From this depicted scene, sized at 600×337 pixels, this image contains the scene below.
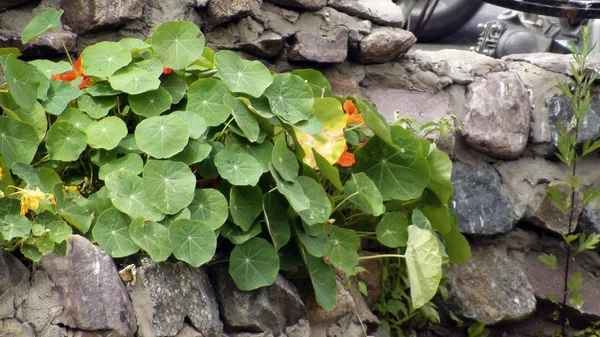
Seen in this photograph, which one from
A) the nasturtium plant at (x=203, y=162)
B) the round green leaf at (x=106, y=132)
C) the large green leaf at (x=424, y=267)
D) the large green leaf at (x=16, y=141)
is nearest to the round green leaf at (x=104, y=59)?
the nasturtium plant at (x=203, y=162)

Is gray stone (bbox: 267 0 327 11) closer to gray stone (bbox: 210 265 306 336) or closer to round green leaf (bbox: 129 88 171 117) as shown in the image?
round green leaf (bbox: 129 88 171 117)

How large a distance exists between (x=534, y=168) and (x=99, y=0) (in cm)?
153

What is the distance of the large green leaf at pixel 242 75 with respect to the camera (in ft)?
7.25

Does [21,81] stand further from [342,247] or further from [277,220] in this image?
[342,247]

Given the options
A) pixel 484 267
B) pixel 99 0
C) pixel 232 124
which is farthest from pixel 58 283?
pixel 484 267

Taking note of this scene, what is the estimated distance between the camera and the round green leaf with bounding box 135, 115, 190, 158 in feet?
6.77

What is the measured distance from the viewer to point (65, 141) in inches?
83.3

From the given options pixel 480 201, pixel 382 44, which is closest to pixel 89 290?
pixel 382 44

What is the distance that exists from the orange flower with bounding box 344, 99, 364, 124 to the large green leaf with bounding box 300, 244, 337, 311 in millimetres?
385

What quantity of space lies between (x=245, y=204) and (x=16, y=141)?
0.54 m

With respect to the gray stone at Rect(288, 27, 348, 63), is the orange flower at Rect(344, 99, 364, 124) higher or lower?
higher

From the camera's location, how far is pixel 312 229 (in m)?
2.19

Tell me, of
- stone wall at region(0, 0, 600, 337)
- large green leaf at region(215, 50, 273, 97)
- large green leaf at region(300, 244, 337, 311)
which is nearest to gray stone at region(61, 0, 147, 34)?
stone wall at region(0, 0, 600, 337)

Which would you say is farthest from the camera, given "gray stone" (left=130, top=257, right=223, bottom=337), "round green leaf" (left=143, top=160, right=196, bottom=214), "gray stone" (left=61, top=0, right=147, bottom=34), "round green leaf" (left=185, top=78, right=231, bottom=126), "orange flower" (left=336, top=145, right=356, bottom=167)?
"gray stone" (left=61, top=0, right=147, bottom=34)
